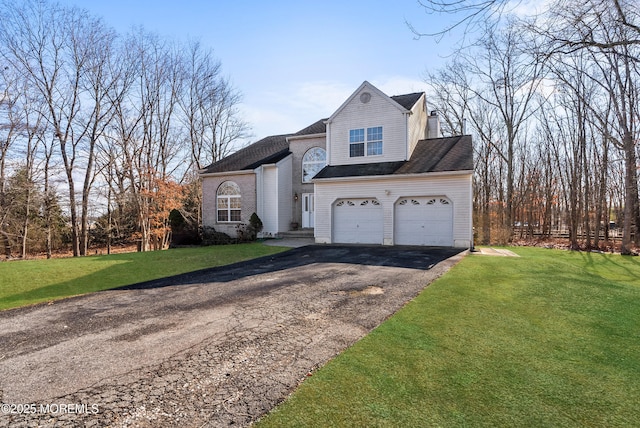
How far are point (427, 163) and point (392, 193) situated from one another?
2.23 m

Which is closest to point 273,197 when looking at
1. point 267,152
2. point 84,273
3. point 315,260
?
point 267,152

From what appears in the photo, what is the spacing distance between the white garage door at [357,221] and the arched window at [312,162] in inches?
161

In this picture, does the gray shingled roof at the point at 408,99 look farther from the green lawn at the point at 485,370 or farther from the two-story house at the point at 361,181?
the green lawn at the point at 485,370

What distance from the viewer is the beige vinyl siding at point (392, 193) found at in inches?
552

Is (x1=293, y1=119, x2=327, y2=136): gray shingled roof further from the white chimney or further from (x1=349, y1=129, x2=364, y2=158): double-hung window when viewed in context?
the white chimney

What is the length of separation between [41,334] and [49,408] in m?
2.59

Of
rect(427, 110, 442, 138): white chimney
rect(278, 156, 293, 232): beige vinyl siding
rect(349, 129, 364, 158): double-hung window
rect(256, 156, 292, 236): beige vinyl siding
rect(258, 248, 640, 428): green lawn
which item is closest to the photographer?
rect(258, 248, 640, 428): green lawn

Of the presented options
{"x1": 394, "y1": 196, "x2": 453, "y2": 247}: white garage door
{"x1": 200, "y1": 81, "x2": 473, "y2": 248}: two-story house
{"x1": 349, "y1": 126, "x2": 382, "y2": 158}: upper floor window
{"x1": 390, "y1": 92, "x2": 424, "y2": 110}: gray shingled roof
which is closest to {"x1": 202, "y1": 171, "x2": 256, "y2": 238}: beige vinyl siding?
{"x1": 200, "y1": 81, "x2": 473, "y2": 248}: two-story house

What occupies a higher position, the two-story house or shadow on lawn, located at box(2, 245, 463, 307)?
the two-story house

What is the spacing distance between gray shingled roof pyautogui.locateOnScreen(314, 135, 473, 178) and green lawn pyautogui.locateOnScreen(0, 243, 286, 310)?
21.7 feet

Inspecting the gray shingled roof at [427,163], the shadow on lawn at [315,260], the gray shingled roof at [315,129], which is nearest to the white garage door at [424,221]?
the shadow on lawn at [315,260]

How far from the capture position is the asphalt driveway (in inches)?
115

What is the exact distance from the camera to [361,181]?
52.0 feet

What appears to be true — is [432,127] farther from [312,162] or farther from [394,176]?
[394,176]
